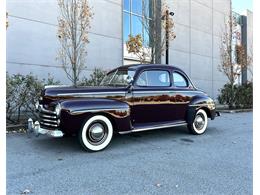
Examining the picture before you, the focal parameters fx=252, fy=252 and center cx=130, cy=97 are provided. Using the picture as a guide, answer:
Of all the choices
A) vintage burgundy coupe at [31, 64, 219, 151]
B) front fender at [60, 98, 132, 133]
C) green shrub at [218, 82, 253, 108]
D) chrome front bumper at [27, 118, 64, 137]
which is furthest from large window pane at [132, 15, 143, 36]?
chrome front bumper at [27, 118, 64, 137]

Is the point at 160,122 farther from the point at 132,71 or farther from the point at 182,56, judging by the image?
the point at 182,56

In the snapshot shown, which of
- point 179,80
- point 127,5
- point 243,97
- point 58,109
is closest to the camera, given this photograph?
point 58,109

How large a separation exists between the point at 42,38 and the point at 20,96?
411 centimetres

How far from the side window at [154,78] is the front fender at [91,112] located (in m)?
0.85

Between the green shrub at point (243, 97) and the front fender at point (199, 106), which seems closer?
the front fender at point (199, 106)

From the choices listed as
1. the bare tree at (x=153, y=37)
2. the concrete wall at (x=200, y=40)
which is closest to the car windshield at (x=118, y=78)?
the bare tree at (x=153, y=37)

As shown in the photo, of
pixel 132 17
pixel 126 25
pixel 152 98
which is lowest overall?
pixel 152 98

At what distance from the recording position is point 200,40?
19812 millimetres

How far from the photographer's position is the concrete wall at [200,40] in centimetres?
1781

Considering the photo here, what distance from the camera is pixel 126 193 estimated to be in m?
3.28

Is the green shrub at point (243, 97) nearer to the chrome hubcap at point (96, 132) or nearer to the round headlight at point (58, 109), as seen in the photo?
the chrome hubcap at point (96, 132)

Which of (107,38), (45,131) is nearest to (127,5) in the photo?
(107,38)

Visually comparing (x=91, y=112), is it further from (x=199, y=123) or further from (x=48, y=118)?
(x=199, y=123)
